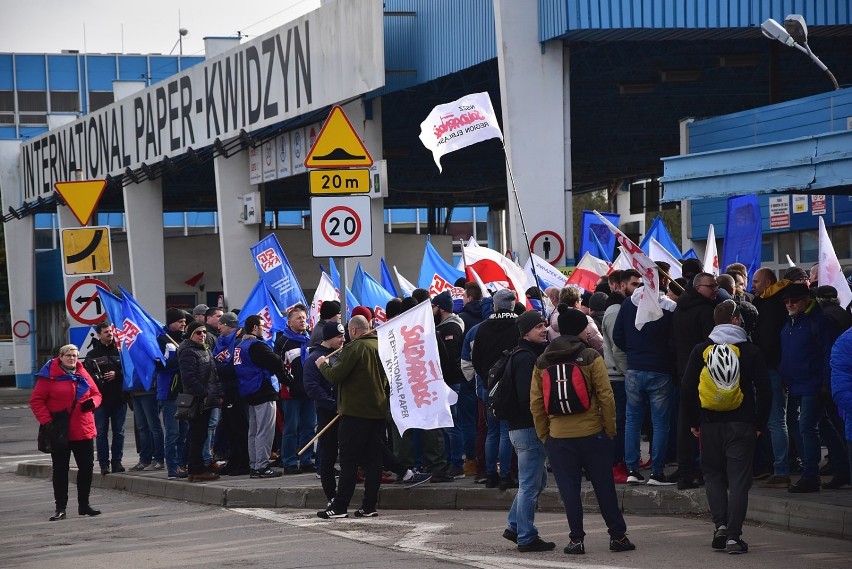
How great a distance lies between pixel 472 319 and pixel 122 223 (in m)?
54.0

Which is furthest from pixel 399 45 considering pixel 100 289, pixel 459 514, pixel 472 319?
pixel 459 514

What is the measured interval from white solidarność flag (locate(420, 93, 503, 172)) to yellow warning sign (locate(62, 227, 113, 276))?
532 centimetres

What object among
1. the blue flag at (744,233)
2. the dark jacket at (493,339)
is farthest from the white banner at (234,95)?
the dark jacket at (493,339)

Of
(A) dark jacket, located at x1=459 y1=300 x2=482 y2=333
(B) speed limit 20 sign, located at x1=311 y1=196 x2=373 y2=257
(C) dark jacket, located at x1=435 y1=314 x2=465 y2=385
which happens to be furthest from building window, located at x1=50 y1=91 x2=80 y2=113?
(B) speed limit 20 sign, located at x1=311 y1=196 x2=373 y2=257

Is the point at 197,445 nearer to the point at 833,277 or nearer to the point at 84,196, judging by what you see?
the point at 84,196

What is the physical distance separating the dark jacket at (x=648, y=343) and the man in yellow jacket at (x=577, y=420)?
2.44 meters

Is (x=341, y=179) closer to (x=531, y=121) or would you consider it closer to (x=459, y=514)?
(x=459, y=514)

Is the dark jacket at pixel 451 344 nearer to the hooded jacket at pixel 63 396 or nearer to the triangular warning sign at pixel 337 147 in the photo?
the triangular warning sign at pixel 337 147

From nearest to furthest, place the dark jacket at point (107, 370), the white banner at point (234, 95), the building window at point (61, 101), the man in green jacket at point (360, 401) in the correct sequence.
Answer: the man in green jacket at point (360, 401), the dark jacket at point (107, 370), the white banner at point (234, 95), the building window at point (61, 101)

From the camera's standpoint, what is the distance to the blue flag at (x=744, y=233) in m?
16.8

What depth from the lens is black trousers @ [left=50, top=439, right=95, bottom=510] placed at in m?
13.9

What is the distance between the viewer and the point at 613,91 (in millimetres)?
34000

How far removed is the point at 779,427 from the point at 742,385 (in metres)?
2.09

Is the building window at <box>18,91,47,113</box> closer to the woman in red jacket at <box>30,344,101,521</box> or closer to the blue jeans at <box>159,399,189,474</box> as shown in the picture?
the blue jeans at <box>159,399,189,474</box>
